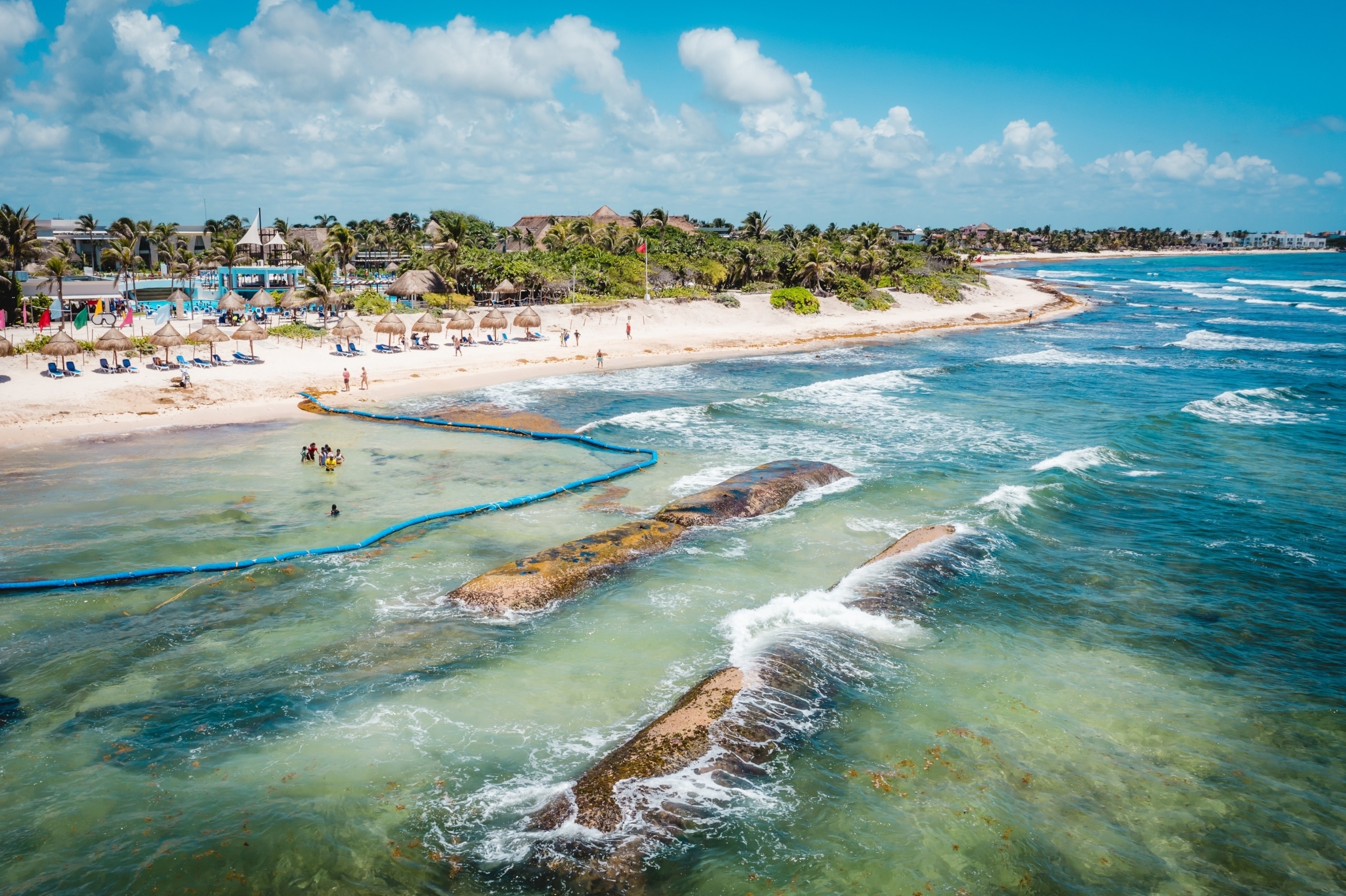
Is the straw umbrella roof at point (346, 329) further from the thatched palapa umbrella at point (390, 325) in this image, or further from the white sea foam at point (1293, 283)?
the white sea foam at point (1293, 283)

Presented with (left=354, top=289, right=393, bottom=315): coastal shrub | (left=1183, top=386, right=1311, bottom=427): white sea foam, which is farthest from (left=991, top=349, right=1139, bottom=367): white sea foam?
(left=354, top=289, right=393, bottom=315): coastal shrub

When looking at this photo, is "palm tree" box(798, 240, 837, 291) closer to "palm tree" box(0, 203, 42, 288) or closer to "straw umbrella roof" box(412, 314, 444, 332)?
"straw umbrella roof" box(412, 314, 444, 332)

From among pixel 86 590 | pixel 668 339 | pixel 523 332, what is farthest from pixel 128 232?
pixel 86 590

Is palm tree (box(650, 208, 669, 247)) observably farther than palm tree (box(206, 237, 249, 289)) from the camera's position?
Yes

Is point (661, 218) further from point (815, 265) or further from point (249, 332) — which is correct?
point (249, 332)

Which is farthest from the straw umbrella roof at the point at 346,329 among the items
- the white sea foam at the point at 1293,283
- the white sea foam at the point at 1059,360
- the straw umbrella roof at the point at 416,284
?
the white sea foam at the point at 1293,283
